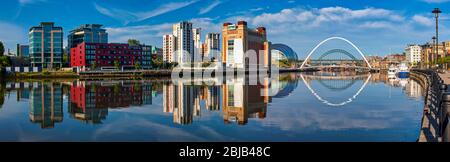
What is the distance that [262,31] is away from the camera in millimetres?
164375

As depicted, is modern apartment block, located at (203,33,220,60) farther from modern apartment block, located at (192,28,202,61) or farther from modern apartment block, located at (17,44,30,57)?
modern apartment block, located at (17,44,30,57)

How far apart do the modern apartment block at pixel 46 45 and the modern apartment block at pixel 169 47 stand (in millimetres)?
52926

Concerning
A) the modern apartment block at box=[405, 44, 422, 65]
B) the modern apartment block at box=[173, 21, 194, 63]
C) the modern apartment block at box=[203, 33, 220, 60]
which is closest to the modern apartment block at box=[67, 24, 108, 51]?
the modern apartment block at box=[173, 21, 194, 63]

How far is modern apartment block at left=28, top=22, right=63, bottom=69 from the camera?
107062mm

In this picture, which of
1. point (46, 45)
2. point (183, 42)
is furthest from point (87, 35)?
point (183, 42)

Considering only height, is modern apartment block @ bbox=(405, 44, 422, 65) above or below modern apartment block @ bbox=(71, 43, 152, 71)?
above

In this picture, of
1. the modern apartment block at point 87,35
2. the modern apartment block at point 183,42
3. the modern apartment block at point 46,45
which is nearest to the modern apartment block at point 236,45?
the modern apartment block at point 183,42

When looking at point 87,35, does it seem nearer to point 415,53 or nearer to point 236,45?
point 236,45

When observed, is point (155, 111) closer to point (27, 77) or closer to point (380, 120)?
point (380, 120)

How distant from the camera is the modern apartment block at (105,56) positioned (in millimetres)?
94312

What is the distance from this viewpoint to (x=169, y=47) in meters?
162

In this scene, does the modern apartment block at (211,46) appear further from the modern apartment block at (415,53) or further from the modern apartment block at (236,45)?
the modern apartment block at (415,53)

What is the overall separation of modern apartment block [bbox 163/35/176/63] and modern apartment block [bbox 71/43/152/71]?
48.3 m
